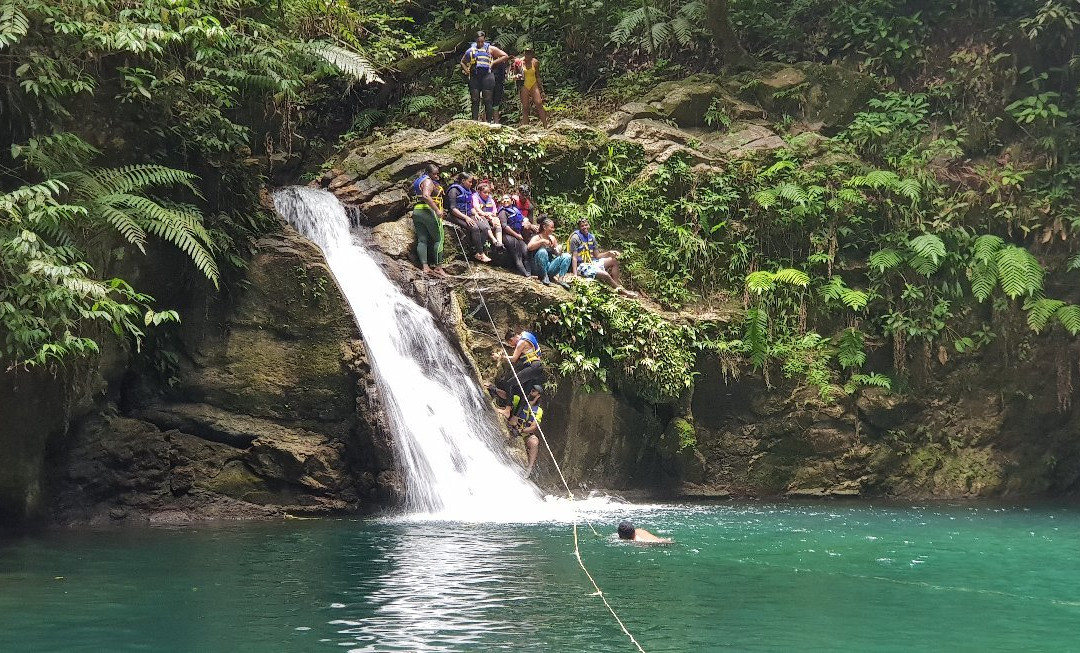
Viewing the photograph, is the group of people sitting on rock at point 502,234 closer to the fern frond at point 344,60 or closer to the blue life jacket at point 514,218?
the blue life jacket at point 514,218

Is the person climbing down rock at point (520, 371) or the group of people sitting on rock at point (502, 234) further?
the group of people sitting on rock at point (502, 234)

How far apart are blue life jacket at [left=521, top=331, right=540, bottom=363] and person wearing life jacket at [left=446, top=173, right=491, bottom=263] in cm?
167

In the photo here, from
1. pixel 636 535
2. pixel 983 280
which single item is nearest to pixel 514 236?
pixel 636 535

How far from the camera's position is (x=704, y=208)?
1894 centimetres

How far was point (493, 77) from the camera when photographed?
787 inches

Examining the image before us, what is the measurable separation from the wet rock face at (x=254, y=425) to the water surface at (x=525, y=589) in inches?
38.8

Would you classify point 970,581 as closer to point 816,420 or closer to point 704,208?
point 816,420

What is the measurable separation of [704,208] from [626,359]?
3905 millimetres

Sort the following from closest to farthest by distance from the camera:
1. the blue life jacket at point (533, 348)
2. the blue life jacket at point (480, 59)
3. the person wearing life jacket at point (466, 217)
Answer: the blue life jacket at point (533, 348)
the person wearing life jacket at point (466, 217)
the blue life jacket at point (480, 59)

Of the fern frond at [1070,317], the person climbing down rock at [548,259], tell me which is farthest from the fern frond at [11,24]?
the fern frond at [1070,317]

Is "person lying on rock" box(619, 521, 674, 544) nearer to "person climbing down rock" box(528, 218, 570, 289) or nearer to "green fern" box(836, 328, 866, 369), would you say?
"person climbing down rock" box(528, 218, 570, 289)

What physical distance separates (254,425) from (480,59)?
8912 millimetres

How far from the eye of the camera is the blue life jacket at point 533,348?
610 inches

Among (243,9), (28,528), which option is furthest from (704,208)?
(28,528)
